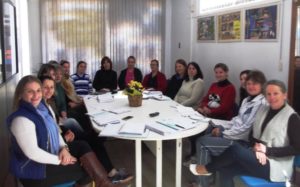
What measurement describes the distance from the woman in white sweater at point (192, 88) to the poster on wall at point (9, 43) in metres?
2.16

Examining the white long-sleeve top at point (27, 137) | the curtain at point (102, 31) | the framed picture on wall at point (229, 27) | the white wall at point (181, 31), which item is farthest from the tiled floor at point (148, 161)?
the curtain at point (102, 31)

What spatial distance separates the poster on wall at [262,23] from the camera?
11.7ft

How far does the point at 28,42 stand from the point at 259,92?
4511mm

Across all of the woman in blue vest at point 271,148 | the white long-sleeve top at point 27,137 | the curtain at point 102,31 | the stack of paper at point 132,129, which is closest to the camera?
the white long-sleeve top at point 27,137

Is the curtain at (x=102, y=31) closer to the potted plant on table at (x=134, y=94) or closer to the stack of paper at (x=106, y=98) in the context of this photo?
the stack of paper at (x=106, y=98)

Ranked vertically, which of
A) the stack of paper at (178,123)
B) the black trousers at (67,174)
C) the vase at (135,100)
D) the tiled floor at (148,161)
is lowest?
the tiled floor at (148,161)

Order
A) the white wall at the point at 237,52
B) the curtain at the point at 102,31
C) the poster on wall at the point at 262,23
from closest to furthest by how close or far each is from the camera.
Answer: the white wall at the point at 237,52
the poster on wall at the point at 262,23
the curtain at the point at 102,31

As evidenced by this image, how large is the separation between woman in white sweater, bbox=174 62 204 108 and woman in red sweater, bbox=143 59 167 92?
76 cm

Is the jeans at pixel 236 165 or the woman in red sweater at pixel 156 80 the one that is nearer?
the jeans at pixel 236 165

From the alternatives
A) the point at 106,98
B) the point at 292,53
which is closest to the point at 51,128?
the point at 106,98

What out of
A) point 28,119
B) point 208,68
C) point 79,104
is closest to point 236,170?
point 28,119

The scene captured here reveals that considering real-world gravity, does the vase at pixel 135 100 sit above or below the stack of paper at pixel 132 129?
above

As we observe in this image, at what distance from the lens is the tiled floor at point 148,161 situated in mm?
3348

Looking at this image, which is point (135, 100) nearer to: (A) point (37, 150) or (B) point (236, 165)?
(B) point (236, 165)
